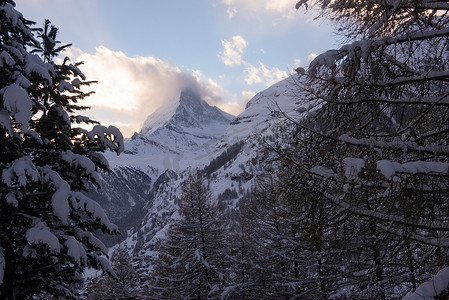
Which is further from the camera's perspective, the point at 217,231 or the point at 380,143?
the point at 217,231

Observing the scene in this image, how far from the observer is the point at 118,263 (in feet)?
82.4

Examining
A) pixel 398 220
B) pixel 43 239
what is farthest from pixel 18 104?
pixel 398 220

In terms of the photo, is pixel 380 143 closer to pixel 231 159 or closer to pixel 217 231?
pixel 217 231

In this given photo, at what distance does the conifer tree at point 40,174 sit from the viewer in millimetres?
5262

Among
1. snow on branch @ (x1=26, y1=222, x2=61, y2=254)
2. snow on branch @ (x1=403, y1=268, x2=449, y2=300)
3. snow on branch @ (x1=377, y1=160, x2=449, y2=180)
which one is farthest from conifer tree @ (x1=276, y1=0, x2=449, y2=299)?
snow on branch @ (x1=26, y1=222, x2=61, y2=254)

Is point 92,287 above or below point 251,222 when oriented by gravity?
below

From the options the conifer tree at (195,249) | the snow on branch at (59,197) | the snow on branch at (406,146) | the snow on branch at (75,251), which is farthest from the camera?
the conifer tree at (195,249)

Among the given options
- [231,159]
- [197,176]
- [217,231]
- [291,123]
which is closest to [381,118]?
[291,123]

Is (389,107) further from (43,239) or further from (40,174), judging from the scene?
(40,174)

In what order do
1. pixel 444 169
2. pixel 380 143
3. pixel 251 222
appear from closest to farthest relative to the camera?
pixel 444 169, pixel 380 143, pixel 251 222

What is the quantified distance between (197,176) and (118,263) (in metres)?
14.2

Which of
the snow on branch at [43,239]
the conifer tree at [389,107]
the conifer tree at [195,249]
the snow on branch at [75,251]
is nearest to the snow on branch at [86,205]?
the snow on branch at [75,251]

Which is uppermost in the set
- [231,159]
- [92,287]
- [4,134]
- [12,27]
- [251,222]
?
[231,159]

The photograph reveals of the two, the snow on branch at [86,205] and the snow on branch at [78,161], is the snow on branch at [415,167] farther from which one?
the snow on branch at [78,161]
